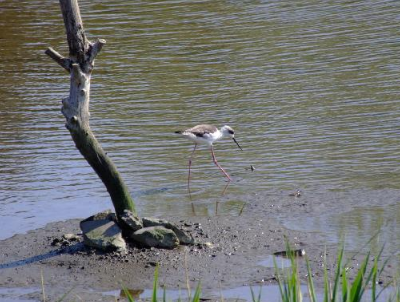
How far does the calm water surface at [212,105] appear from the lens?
440 inches

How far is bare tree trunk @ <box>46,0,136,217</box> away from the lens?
862cm

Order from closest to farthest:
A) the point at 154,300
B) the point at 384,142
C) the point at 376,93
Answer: the point at 154,300 < the point at 384,142 < the point at 376,93

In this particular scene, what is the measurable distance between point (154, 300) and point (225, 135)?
8058mm

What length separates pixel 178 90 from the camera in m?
16.2

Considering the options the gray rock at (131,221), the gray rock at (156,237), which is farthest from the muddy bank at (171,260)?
the gray rock at (131,221)

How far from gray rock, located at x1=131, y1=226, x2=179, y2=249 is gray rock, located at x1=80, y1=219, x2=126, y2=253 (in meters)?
0.18

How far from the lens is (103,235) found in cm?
899

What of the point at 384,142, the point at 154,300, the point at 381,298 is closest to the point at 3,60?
the point at 384,142

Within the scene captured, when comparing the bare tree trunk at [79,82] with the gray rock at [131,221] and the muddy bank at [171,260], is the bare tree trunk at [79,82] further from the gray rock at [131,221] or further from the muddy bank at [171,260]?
the muddy bank at [171,260]

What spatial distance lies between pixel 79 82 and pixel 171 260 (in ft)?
6.37

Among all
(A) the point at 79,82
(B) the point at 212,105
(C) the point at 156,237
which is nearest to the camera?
(A) the point at 79,82

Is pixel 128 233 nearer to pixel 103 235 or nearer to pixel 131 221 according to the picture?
pixel 131 221

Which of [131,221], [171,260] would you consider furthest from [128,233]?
[171,260]

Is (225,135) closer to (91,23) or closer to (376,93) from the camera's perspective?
(376,93)
